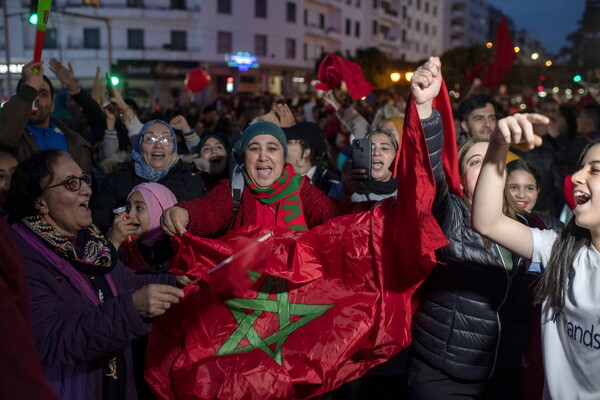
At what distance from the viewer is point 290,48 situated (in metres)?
46.6

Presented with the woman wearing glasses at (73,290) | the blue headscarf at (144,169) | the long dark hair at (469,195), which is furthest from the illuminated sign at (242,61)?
the woman wearing glasses at (73,290)

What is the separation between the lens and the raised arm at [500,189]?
2025 mm

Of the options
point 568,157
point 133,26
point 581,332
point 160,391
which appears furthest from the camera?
point 133,26

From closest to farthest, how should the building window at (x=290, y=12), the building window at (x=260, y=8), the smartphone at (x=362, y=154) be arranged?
A: 1. the smartphone at (x=362, y=154)
2. the building window at (x=260, y=8)
3. the building window at (x=290, y=12)

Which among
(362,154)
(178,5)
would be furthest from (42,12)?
(178,5)

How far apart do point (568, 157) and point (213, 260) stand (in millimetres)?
5342

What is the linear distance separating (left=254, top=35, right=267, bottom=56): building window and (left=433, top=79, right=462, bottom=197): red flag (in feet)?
141

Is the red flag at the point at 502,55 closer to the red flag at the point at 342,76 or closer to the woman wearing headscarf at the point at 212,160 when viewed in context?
the red flag at the point at 342,76

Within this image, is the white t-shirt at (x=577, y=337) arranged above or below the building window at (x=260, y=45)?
below

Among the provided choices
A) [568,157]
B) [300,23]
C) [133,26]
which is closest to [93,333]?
[568,157]

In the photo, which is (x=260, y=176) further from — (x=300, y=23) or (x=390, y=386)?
(x=300, y=23)

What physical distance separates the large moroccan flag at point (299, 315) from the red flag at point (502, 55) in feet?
31.4

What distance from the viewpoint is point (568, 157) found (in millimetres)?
6832

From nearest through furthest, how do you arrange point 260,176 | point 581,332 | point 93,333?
point 581,332 → point 93,333 → point 260,176
